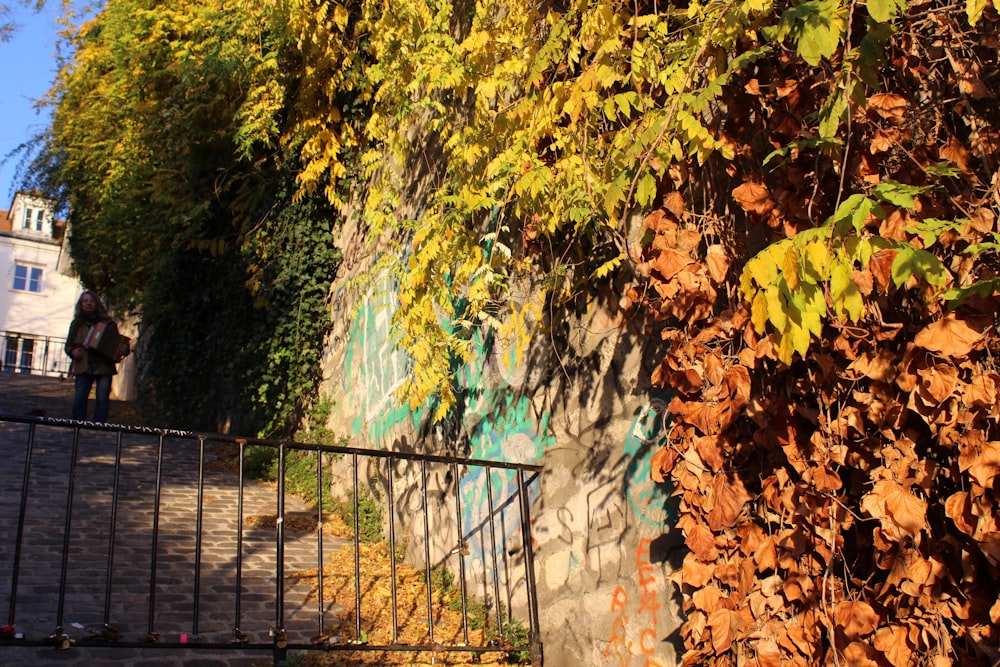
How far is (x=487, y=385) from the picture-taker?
21.0 feet

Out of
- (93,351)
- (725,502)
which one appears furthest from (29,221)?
(725,502)

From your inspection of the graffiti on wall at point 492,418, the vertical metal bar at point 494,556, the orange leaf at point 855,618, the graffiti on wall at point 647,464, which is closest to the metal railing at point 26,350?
the graffiti on wall at point 492,418

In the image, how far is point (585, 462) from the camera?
5199 millimetres

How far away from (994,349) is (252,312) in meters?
8.89

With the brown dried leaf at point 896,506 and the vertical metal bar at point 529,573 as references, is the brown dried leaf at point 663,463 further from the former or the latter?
the vertical metal bar at point 529,573

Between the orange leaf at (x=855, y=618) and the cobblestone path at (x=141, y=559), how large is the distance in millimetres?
2713

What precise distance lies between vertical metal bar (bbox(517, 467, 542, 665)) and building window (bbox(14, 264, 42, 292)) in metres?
49.2

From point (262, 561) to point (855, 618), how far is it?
476cm

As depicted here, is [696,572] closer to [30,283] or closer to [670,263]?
[670,263]

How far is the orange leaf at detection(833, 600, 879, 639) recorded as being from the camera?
325 centimetres

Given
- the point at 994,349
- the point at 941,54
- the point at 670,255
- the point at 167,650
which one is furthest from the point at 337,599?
the point at 941,54

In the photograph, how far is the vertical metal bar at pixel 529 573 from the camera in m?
5.16

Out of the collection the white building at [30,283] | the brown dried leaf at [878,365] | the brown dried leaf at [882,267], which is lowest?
the brown dried leaf at [878,365]

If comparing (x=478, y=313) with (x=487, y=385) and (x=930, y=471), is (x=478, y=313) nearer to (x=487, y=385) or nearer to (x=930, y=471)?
(x=487, y=385)
